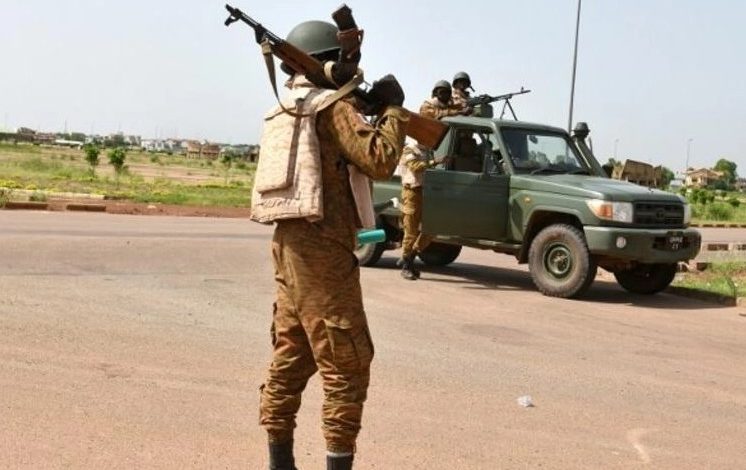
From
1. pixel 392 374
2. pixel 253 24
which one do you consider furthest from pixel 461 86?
pixel 253 24

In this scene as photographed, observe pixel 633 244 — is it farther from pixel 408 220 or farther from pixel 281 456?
pixel 281 456

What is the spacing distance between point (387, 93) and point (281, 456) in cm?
147

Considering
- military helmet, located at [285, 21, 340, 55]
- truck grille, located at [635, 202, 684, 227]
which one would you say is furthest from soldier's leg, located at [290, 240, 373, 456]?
truck grille, located at [635, 202, 684, 227]

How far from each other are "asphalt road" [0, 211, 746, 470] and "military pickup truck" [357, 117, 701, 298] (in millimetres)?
412

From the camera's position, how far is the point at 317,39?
12.2ft

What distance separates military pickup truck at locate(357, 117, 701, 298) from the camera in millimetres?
9570

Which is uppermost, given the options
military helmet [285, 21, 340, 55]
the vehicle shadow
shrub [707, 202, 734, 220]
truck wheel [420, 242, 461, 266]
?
military helmet [285, 21, 340, 55]

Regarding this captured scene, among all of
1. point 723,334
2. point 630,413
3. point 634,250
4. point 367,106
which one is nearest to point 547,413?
point 630,413

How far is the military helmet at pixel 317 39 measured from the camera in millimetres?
3699

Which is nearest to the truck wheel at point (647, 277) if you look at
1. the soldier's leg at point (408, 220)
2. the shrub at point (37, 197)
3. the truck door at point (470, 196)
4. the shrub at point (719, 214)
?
the truck door at point (470, 196)

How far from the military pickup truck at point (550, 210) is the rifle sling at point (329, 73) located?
639cm

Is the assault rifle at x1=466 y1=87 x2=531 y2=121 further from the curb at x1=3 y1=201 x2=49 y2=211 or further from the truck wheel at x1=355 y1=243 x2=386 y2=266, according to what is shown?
the curb at x1=3 y1=201 x2=49 y2=211

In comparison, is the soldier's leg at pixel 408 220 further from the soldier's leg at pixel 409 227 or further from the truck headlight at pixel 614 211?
the truck headlight at pixel 614 211

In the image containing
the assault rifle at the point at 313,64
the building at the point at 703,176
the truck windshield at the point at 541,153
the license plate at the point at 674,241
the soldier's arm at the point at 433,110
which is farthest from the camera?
the building at the point at 703,176
